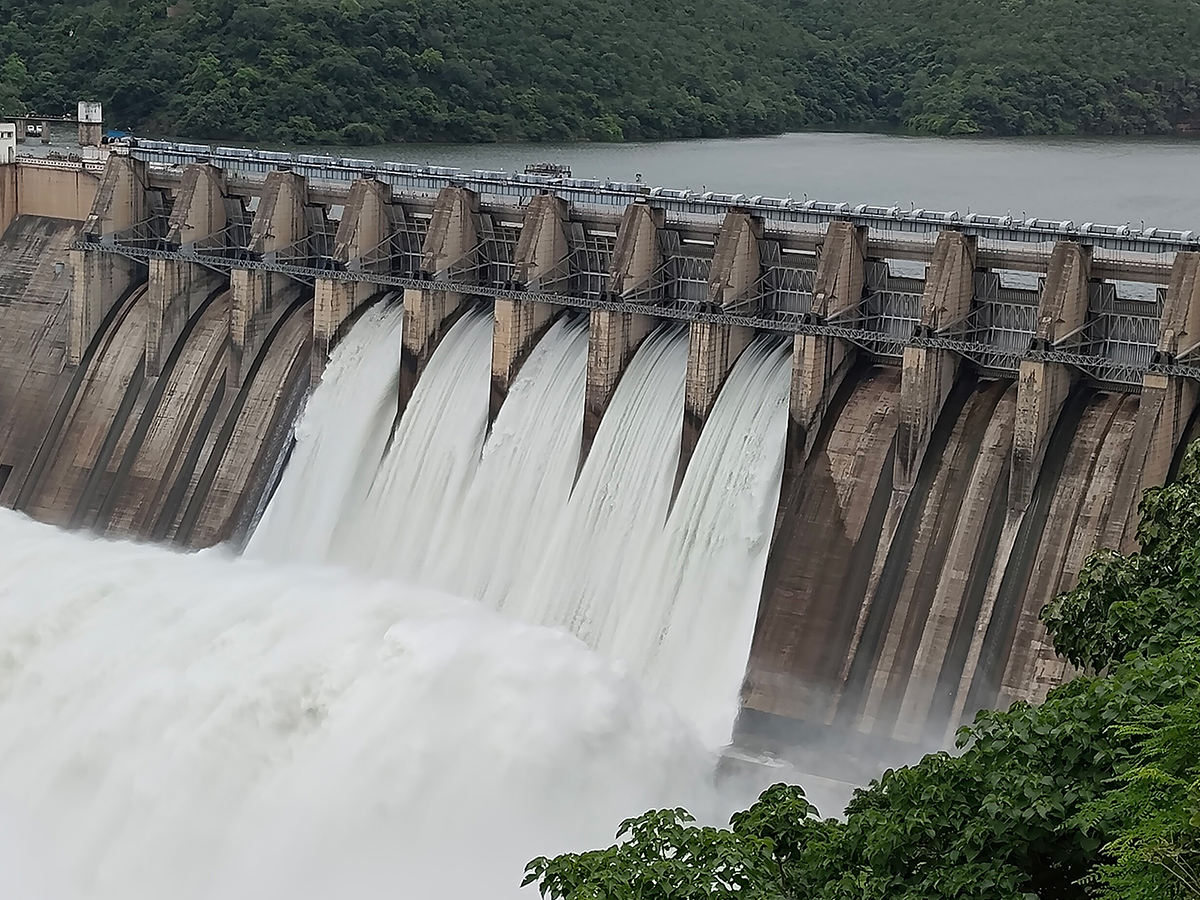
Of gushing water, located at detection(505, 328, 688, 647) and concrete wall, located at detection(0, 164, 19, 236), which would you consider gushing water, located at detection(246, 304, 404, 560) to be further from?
concrete wall, located at detection(0, 164, 19, 236)

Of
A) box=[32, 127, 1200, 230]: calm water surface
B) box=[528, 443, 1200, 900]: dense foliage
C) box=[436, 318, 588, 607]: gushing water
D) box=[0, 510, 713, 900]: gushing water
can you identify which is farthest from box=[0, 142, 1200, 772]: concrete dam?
box=[32, 127, 1200, 230]: calm water surface

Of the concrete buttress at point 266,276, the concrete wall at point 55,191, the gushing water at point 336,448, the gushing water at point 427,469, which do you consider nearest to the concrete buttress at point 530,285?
the gushing water at point 427,469

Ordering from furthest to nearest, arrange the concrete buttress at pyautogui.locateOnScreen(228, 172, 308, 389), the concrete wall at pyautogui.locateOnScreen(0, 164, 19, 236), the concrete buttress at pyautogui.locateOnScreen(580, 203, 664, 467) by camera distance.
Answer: the concrete wall at pyautogui.locateOnScreen(0, 164, 19, 236), the concrete buttress at pyautogui.locateOnScreen(228, 172, 308, 389), the concrete buttress at pyautogui.locateOnScreen(580, 203, 664, 467)

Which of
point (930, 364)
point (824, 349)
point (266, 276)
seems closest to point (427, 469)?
point (266, 276)

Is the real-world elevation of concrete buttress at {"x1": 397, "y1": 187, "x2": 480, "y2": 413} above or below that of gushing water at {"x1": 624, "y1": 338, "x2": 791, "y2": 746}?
above

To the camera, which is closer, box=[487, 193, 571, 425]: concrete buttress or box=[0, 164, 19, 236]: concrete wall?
box=[487, 193, 571, 425]: concrete buttress

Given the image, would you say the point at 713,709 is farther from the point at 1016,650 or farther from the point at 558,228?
the point at 558,228

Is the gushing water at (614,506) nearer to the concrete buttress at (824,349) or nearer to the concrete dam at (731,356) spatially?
the concrete dam at (731,356)
